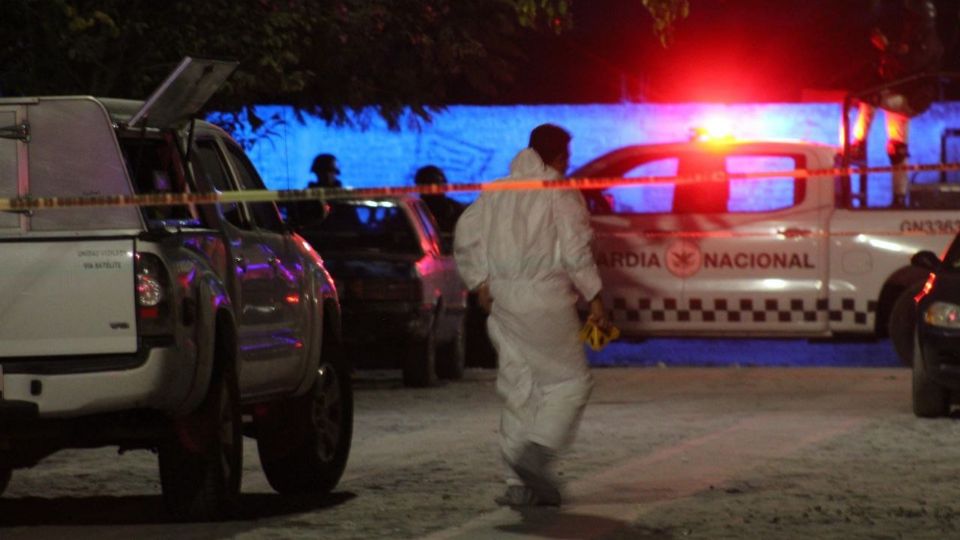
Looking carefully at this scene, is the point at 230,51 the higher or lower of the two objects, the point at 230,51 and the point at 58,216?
the higher

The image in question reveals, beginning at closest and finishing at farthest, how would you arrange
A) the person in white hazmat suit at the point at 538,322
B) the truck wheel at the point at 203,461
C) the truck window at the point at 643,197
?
1. the truck wheel at the point at 203,461
2. the person in white hazmat suit at the point at 538,322
3. the truck window at the point at 643,197

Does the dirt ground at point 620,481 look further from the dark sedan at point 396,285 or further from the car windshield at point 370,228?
the car windshield at point 370,228

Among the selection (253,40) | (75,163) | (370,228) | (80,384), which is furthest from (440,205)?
(80,384)

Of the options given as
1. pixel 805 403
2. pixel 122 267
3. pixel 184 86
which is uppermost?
pixel 184 86

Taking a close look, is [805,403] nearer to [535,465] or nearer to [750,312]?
[750,312]

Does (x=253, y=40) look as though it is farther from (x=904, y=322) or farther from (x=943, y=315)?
(x=904, y=322)

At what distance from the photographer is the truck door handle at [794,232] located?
17.4m

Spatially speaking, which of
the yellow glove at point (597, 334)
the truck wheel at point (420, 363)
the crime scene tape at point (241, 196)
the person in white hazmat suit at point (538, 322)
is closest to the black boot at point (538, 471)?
the person in white hazmat suit at point (538, 322)

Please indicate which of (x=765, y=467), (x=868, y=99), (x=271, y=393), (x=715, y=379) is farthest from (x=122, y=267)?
(x=868, y=99)

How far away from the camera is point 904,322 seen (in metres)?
17.2

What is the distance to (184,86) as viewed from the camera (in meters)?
8.80

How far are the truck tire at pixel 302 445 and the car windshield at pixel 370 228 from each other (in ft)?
21.0

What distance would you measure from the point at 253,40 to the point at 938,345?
554 centimetres

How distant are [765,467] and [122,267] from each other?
3944 mm
